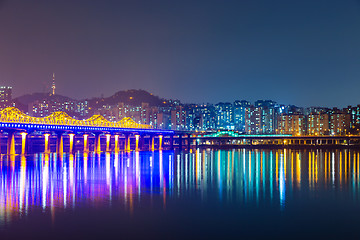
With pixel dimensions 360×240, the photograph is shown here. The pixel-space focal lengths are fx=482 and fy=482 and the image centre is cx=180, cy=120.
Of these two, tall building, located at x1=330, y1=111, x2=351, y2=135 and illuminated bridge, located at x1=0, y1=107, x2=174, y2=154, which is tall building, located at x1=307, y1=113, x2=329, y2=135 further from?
illuminated bridge, located at x1=0, y1=107, x2=174, y2=154

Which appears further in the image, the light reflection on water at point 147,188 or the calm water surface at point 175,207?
the light reflection on water at point 147,188

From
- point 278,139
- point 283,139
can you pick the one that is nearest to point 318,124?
point 278,139

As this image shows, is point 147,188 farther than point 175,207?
Yes

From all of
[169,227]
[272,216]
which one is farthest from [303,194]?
[169,227]

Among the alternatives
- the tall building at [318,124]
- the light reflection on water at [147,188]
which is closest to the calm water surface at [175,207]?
the light reflection on water at [147,188]

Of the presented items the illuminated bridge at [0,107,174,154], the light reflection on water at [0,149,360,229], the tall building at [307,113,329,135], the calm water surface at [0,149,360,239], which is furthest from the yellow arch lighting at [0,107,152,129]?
the tall building at [307,113,329,135]

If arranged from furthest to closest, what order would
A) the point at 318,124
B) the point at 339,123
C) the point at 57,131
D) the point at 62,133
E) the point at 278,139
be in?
the point at 318,124
the point at 339,123
the point at 278,139
the point at 62,133
the point at 57,131

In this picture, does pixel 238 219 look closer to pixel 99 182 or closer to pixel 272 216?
pixel 272 216

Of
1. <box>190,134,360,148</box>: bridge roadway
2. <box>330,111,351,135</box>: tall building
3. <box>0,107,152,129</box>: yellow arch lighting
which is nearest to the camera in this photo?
<box>0,107,152,129</box>: yellow arch lighting

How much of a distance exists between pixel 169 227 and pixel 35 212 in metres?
6.99

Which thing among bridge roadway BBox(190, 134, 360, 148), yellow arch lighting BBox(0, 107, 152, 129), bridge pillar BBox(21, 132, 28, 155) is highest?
yellow arch lighting BBox(0, 107, 152, 129)

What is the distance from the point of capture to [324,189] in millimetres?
34312

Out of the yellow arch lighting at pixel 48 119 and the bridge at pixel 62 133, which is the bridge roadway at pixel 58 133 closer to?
the bridge at pixel 62 133

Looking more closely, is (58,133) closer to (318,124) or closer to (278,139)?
(278,139)
